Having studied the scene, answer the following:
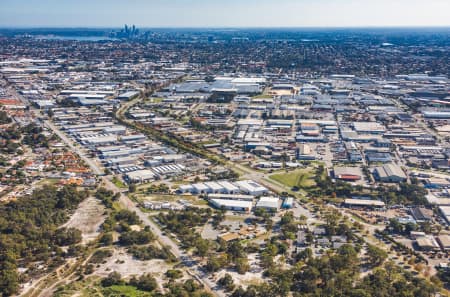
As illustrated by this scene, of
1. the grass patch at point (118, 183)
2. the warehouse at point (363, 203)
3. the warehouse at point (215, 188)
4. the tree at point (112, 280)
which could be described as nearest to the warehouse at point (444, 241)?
the warehouse at point (363, 203)

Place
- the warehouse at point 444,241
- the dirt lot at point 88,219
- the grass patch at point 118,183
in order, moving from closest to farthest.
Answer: the warehouse at point 444,241 → the dirt lot at point 88,219 → the grass patch at point 118,183

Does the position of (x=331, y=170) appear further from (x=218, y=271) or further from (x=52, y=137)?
(x=52, y=137)

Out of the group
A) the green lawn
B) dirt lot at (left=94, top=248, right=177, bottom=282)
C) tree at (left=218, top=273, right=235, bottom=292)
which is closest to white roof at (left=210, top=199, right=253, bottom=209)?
the green lawn

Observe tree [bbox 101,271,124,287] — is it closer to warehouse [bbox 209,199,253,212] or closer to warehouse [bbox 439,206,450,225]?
warehouse [bbox 209,199,253,212]

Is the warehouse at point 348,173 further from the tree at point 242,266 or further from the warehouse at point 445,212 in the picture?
the tree at point 242,266

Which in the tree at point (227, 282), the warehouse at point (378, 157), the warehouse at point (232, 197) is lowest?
the tree at point (227, 282)

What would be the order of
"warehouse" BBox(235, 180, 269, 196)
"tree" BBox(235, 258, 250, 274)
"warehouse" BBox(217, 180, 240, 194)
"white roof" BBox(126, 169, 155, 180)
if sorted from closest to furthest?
"tree" BBox(235, 258, 250, 274) → "warehouse" BBox(235, 180, 269, 196) → "warehouse" BBox(217, 180, 240, 194) → "white roof" BBox(126, 169, 155, 180)

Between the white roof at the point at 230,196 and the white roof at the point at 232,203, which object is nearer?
the white roof at the point at 232,203
